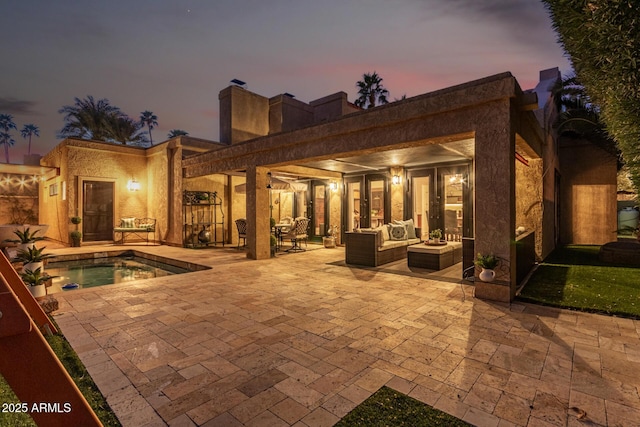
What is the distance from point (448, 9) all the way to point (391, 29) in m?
3.38

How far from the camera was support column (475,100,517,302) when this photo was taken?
15.1 ft

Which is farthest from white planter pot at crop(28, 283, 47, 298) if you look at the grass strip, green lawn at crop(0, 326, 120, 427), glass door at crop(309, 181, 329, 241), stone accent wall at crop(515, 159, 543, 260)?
stone accent wall at crop(515, 159, 543, 260)

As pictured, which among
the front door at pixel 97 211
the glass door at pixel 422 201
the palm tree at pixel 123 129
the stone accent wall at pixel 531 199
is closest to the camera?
the stone accent wall at pixel 531 199

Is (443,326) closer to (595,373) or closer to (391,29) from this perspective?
(595,373)

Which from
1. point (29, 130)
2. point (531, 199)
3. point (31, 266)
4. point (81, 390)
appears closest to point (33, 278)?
point (31, 266)

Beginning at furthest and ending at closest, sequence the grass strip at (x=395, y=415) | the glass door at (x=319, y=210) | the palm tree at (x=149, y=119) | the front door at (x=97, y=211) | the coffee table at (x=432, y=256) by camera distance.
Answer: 1. the palm tree at (x=149, y=119)
2. the glass door at (x=319, y=210)
3. the front door at (x=97, y=211)
4. the coffee table at (x=432, y=256)
5. the grass strip at (x=395, y=415)

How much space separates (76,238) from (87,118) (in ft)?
44.8

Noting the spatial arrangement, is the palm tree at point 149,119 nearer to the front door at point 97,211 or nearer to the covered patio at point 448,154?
the front door at point 97,211

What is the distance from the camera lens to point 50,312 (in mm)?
4109

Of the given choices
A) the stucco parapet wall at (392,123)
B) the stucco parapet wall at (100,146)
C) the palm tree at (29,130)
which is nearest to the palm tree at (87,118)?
the stucco parapet wall at (100,146)

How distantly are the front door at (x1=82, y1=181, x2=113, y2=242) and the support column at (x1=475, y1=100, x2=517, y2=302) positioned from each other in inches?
534

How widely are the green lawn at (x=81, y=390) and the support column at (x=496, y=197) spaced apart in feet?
16.3

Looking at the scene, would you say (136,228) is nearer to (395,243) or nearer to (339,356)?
(395,243)

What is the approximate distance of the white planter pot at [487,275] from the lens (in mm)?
4582
